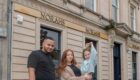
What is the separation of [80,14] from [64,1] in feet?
5.58

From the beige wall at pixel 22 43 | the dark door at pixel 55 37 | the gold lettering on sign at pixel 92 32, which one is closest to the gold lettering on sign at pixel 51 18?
the dark door at pixel 55 37

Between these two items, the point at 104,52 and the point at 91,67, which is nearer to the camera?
the point at 91,67

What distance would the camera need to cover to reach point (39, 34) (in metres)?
13.3

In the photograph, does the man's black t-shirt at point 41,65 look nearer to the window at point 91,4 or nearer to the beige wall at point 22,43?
the beige wall at point 22,43

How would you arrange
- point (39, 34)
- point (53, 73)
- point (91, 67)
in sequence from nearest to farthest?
point (53, 73)
point (91, 67)
point (39, 34)

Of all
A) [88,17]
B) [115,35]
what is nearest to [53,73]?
[88,17]

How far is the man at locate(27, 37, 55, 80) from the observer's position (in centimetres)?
591

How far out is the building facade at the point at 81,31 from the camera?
1213 centimetres

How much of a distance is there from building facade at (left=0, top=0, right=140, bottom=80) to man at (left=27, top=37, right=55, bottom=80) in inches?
218

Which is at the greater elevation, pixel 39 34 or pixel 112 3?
pixel 112 3

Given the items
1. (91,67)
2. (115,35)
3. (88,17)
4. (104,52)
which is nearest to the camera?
(91,67)

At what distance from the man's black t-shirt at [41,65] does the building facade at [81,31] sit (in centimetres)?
556

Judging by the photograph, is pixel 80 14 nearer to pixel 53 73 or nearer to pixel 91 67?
pixel 91 67

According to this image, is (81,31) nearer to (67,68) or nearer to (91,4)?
(91,4)
